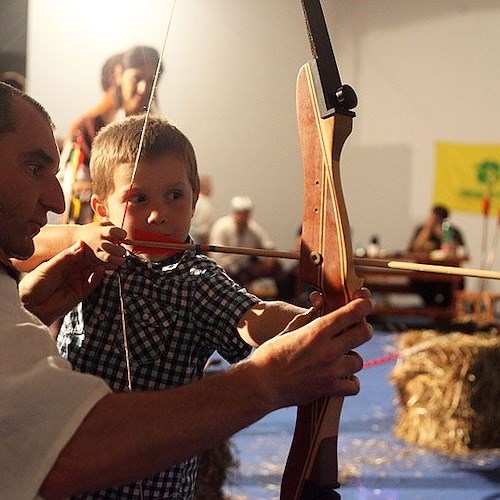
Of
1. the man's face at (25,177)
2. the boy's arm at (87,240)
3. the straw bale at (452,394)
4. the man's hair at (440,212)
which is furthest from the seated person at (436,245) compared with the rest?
the man's face at (25,177)

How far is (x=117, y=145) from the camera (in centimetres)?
124

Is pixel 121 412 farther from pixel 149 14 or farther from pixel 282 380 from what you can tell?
pixel 149 14

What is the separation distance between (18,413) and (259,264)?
5963 mm

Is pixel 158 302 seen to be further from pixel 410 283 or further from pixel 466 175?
pixel 466 175

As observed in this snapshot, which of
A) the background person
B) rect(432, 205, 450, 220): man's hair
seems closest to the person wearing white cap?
rect(432, 205, 450, 220): man's hair

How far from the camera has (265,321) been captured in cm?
112

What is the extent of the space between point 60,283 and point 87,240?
90 millimetres

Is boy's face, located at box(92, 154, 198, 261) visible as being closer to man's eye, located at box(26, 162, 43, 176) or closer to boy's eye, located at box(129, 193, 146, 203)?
boy's eye, located at box(129, 193, 146, 203)

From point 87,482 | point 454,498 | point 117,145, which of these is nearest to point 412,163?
point 454,498

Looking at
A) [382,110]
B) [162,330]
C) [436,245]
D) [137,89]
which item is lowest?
[436,245]

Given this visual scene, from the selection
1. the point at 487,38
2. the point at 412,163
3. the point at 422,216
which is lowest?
the point at 422,216

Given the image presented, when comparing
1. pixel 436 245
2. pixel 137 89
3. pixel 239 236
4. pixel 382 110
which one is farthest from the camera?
pixel 382 110

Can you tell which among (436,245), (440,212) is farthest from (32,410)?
(440,212)

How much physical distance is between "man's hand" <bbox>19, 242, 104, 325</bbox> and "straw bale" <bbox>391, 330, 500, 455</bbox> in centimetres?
223
